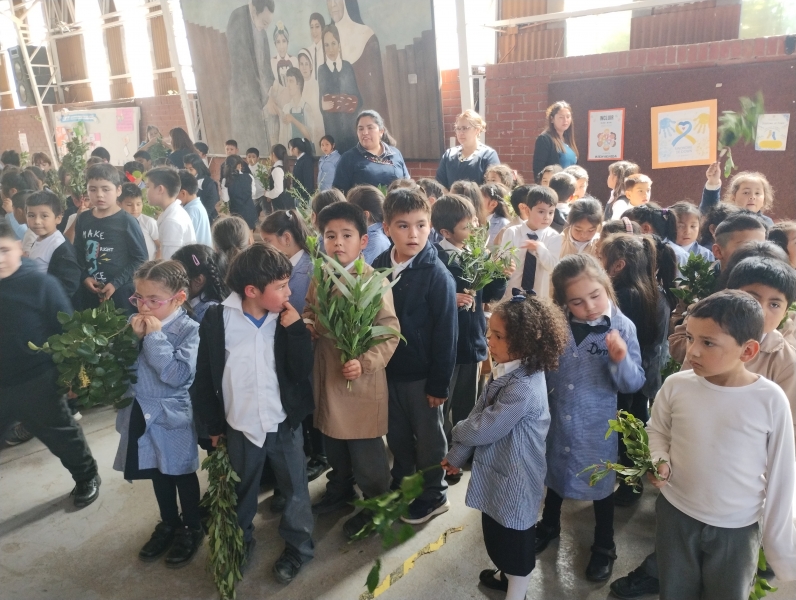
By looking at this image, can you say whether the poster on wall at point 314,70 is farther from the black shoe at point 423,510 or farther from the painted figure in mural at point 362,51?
the black shoe at point 423,510

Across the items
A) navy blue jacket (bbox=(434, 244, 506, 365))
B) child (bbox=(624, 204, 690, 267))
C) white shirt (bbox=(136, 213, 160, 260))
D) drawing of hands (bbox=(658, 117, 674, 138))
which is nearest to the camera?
navy blue jacket (bbox=(434, 244, 506, 365))

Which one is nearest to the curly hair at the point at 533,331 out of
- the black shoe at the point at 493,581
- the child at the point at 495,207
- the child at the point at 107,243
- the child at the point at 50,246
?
the black shoe at the point at 493,581

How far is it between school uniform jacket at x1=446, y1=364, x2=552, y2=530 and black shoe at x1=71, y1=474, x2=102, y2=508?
2.26m

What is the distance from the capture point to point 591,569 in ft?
8.79

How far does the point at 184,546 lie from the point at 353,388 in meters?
1.15

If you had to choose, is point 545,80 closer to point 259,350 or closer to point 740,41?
point 740,41

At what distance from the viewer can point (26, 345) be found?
318 centimetres

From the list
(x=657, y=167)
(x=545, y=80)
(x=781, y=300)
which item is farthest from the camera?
(x=545, y=80)

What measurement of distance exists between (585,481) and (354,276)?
139 cm

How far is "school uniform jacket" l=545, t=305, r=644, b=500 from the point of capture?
2562 millimetres

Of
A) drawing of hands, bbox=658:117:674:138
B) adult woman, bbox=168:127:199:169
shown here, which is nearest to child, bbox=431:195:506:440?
drawing of hands, bbox=658:117:674:138

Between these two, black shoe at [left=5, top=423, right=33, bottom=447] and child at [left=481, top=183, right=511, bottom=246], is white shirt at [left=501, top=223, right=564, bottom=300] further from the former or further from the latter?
black shoe at [left=5, top=423, right=33, bottom=447]

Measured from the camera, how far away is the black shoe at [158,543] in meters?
2.96

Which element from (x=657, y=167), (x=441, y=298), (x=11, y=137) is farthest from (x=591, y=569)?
(x=11, y=137)
